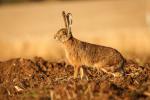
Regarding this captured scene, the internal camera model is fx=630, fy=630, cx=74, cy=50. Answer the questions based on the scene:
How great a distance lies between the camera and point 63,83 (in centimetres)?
813

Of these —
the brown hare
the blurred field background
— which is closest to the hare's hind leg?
the brown hare

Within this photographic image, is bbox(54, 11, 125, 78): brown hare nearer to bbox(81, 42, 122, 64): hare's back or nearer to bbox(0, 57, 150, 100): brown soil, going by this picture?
bbox(81, 42, 122, 64): hare's back

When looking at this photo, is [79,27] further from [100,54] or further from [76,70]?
[76,70]

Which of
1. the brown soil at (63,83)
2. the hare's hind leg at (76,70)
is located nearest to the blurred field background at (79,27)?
the brown soil at (63,83)

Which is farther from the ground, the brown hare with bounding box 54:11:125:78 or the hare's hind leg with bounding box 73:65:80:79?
the brown hare with bounding box 54:11:125:78

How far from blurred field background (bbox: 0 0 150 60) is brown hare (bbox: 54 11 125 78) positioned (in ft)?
16.2

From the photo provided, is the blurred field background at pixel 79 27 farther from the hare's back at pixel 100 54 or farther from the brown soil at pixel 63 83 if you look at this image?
the hare's back at pixel 100 54

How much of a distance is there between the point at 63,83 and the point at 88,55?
1.14 m

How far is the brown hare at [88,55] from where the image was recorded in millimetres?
9109

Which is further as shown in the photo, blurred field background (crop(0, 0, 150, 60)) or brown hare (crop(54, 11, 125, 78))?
blurred field background (crop(0, 0, 150, 60))

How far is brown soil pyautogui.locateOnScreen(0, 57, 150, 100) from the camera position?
7434mm

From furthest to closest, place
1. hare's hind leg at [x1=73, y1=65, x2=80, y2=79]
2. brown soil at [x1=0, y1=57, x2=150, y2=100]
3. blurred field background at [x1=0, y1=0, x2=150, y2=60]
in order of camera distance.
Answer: blurred field background at [x1=0, y1=0, x2=150, y2=60] → hare's hind leg at [x1=73, y1=65, x2=80, y2=79] → brown soil at [x1=0, y1=57, x2=150, y2=100]

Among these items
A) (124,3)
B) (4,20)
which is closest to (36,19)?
(4,20)

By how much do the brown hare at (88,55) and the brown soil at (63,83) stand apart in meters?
0.14
